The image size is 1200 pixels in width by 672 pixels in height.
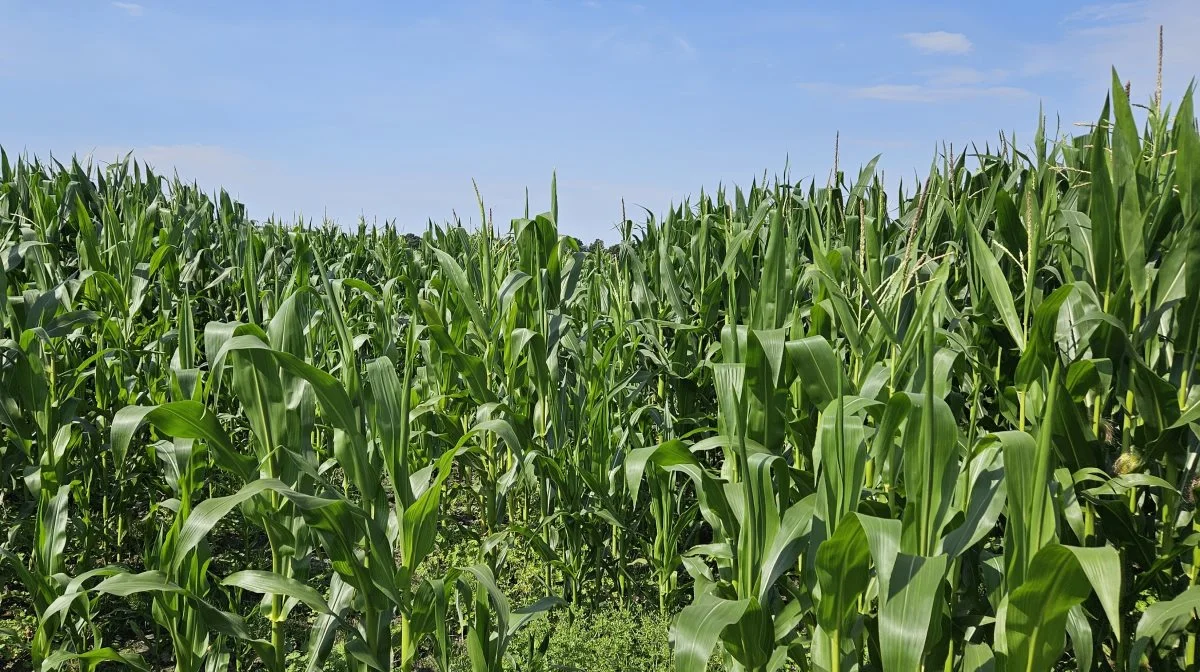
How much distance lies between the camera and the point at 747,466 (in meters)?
1.87

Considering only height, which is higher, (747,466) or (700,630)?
(747,466)

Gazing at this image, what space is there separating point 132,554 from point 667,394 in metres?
2.66

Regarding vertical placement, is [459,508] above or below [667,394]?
below

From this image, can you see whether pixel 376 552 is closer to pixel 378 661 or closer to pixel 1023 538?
pixel 378 661

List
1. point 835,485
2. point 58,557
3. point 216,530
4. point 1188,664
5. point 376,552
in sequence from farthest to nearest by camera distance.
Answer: point 216,530, point 58,557, point 1188,664, point 376,552, point 835,485

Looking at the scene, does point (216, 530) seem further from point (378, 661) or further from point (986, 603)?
point (986, 603)

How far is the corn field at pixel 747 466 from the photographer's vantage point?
1.77m

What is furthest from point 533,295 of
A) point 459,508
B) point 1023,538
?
point 1023,538

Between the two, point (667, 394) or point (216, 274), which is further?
point (216, 274)

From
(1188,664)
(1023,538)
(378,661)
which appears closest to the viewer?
(1023,538)

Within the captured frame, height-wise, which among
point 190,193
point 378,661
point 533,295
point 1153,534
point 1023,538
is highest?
point 190,193

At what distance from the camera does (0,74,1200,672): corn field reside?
5.80ft

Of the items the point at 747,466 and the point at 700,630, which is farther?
the point at 747,466

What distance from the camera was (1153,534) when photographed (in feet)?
7.75
